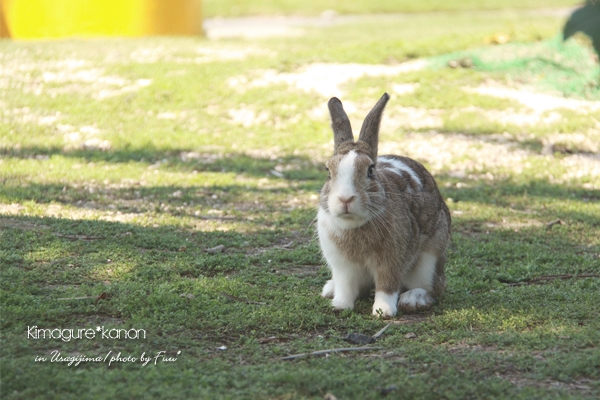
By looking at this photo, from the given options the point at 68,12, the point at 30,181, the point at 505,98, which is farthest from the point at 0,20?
the point at 505,98

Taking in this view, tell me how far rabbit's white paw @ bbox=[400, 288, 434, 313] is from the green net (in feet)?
21.3

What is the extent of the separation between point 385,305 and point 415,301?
0.24m

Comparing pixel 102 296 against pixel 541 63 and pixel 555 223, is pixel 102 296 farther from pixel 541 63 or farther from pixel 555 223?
pixel 541 63

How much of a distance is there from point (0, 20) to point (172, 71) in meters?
4.69

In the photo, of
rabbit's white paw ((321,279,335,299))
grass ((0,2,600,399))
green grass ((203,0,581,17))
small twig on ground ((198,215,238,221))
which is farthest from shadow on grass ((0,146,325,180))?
green grass ((203,0,581,17))

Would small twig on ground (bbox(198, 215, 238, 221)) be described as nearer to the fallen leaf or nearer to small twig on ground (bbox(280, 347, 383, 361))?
the fallen leaf

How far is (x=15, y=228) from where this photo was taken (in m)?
6.00

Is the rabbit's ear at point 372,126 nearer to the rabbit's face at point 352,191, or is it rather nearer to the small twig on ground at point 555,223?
the rabbit's face at point 352,191

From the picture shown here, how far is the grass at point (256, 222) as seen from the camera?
3865 mm

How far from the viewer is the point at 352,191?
445cm

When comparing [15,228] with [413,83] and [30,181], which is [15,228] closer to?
[30,181]

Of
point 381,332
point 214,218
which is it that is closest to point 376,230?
point 381,332

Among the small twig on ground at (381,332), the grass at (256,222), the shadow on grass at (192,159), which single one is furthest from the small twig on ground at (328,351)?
the shadow on grass at (192,159)

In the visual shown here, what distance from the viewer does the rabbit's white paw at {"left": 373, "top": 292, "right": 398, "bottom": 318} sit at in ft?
15.6
